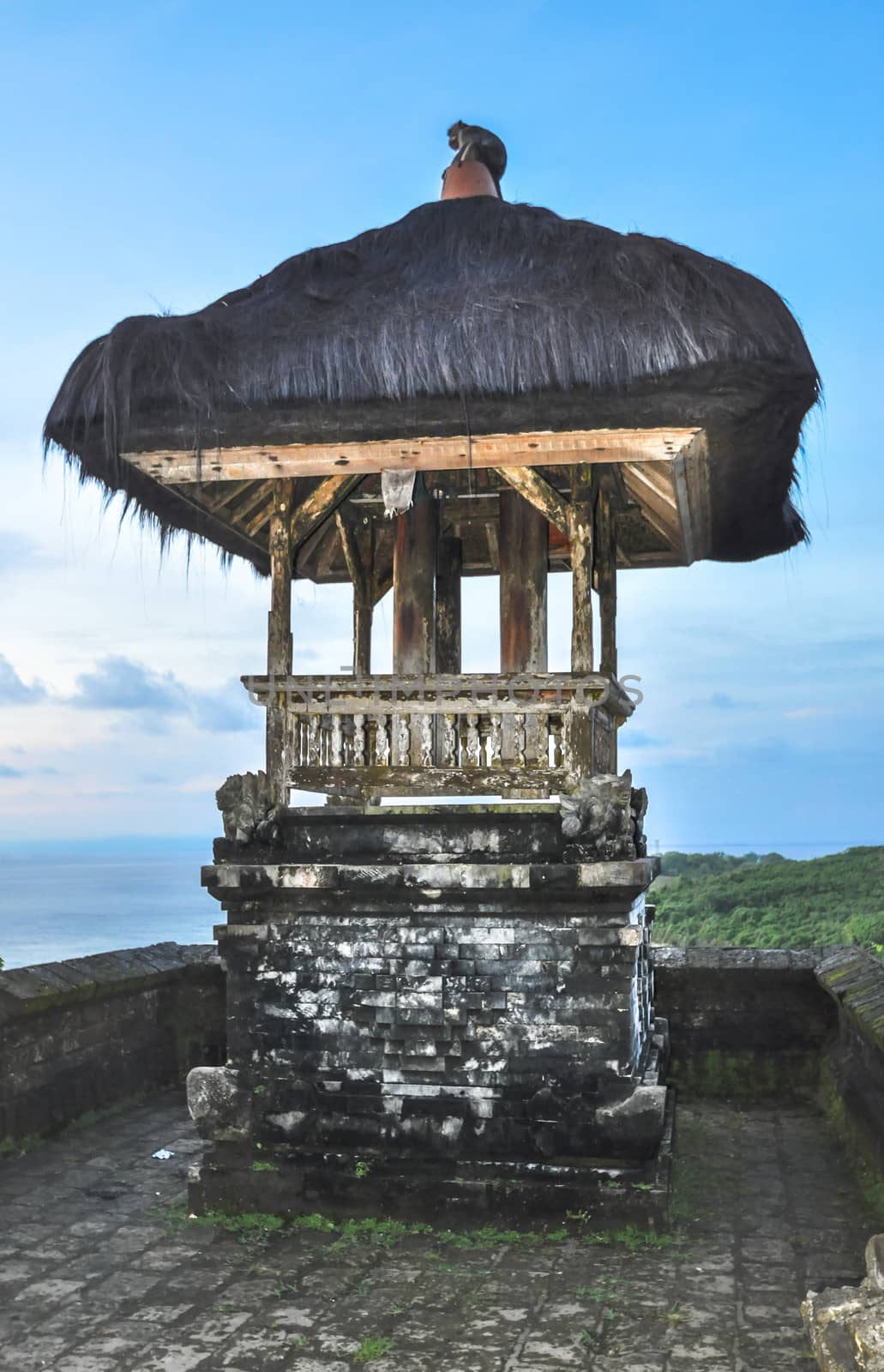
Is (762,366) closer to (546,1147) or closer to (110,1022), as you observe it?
(546,1147)

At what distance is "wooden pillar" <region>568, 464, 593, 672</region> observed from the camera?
712 centimetres

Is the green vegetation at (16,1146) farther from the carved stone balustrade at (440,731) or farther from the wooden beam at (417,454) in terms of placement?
the wooden beam at (417,454)

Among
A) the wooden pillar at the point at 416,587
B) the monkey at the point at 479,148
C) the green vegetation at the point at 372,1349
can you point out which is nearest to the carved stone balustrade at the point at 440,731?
the wooden pillar at the point at 416,587

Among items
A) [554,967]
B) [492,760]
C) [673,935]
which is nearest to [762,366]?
[492,760]

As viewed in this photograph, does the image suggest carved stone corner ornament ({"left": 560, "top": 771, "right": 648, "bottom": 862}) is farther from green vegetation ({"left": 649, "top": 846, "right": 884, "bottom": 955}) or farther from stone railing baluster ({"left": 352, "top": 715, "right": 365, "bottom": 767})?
green vegetation ({"left": 649, "top": 846, "right": 884, "bottom": 955})

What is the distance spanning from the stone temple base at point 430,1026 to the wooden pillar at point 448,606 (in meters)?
2.06

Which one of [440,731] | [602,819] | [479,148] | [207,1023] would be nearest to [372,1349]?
[602,819]

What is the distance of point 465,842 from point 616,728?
1771 millimetres

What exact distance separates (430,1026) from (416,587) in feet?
9.31

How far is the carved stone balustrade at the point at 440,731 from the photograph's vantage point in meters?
6.89

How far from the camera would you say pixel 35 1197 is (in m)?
6.80

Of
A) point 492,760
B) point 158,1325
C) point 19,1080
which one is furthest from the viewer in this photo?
point 19,1080

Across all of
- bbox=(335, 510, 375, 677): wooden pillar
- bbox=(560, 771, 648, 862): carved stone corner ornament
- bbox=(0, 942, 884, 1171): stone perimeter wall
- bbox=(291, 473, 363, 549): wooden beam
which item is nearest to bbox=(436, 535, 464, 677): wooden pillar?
bbox=(335, 510, 375, 677): wooden pillar

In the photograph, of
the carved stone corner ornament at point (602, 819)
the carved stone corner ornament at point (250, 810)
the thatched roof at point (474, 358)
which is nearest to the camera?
the thatched roof at point (474, 358)
